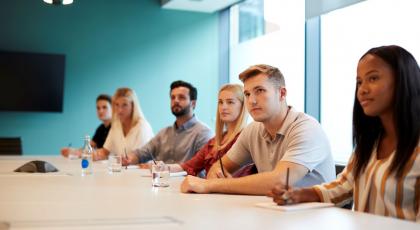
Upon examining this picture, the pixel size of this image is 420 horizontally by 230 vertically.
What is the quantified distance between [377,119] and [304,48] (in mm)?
3415

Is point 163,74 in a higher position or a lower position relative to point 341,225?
higher

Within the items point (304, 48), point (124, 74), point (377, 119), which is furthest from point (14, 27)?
point (377, 119)


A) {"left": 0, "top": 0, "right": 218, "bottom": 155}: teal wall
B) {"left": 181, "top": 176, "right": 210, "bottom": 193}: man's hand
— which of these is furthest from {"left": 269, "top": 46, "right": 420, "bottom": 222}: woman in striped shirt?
{"left": 0, "top": 0, "right": 218, "bottom": 155}: teal wall

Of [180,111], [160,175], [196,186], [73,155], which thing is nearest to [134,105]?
[73,155]

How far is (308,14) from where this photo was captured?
16.7 ft

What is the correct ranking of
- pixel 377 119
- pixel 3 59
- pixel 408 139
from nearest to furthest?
pixel 408 139 → pixel 377 119 → pixel 3 59

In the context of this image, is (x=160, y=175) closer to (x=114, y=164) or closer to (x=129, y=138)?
(x=114, y=164)

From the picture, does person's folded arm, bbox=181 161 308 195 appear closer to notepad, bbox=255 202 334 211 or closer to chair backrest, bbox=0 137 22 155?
notepad, bbox=255 202 334 211

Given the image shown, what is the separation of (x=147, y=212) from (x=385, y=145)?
889mm

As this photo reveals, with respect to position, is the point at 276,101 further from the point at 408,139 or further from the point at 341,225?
the point at 341,225

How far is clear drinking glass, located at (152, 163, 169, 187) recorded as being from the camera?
246cm

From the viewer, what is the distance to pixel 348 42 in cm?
472

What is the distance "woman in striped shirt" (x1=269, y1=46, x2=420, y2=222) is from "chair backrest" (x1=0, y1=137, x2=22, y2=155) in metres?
4.61

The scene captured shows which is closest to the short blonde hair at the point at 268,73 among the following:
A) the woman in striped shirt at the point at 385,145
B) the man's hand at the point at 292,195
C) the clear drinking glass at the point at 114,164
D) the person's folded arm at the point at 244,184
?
the person's folded arm at the point at 244,184
